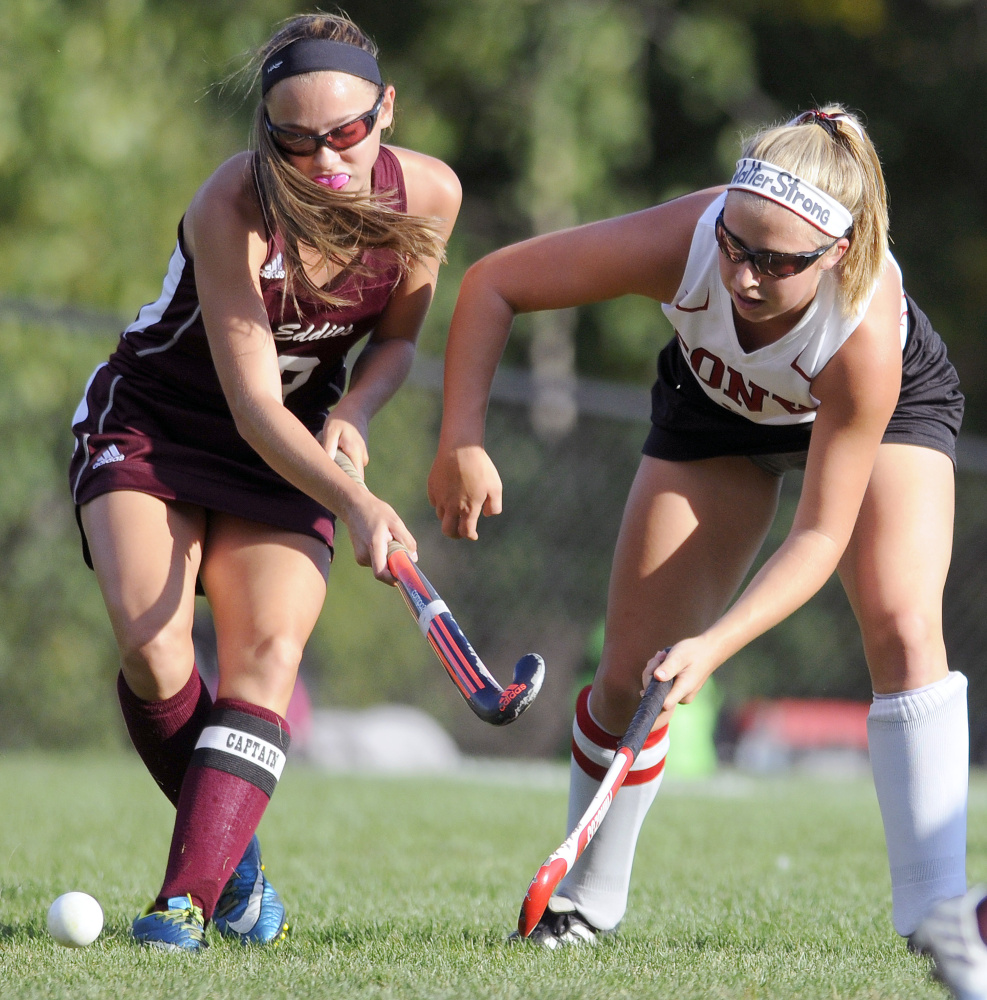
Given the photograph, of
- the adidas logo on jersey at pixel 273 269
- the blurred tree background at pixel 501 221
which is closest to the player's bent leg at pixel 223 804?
the adidas logo on jersey at pixel 273 269

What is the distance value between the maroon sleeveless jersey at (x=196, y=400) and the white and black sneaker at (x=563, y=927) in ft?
3.21

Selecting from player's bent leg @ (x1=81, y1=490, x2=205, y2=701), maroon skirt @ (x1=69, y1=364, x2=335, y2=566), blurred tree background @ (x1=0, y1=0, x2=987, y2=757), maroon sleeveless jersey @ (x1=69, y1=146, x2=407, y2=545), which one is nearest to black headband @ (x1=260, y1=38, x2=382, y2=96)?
maroon sleeveless jersey @ (x1=69, y1=146, x2=407, y2=545)

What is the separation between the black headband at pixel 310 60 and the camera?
2797 millimetres

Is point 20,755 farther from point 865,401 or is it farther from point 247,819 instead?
point 865,401

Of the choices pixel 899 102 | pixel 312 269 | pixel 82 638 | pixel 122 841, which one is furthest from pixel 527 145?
pixel 312 269

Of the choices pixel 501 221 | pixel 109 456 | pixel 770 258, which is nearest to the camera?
pixel 770 258

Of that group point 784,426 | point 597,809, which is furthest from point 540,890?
point 784,426

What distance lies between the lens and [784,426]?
298 cm

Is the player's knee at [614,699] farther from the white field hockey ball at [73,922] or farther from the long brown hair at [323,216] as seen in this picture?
the white field hockey ball at [73,922]

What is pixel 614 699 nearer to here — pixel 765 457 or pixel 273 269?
pixel 765 457

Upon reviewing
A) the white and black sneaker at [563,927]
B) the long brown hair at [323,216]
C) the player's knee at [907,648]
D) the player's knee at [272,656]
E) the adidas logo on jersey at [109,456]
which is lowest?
the white and black sneaker at [563,927]

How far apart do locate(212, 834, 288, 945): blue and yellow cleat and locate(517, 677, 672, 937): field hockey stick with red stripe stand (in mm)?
768

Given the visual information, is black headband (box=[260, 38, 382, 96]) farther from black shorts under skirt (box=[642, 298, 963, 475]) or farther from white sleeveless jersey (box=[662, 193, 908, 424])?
black shorts under skirt (box=[642, 298, 963, 475])

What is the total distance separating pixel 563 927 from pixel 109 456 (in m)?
1.44
